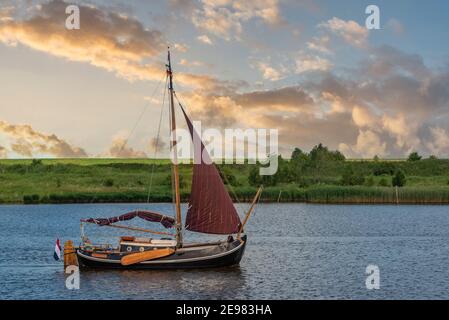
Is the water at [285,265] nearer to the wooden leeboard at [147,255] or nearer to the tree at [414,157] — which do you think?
the wooden leeboard at [147,255]

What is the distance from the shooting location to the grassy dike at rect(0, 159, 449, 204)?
311ft

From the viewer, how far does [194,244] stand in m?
41.0

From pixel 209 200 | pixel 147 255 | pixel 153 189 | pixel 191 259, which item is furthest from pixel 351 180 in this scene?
pixel 147 255

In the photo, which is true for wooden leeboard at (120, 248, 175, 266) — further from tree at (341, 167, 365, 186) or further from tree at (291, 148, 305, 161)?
tree at (291, 148, 305, 161)

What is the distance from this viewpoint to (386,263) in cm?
4375

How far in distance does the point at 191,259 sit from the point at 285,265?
21.9 ft

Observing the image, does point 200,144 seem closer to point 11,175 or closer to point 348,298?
point 348,298

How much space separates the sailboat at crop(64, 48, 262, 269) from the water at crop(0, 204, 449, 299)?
82 centimetres

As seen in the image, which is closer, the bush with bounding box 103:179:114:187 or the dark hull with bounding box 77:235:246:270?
the dark hull with bounding box 77:235:246:270

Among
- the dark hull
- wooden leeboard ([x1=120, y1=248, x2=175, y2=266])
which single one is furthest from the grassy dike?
wooden leeboard ([x1=120, y1=248, x2=175, y2=266])

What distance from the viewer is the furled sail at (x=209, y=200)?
40.9 metres

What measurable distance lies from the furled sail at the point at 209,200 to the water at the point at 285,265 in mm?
2923

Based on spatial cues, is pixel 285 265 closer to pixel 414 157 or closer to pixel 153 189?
pixel 153 189

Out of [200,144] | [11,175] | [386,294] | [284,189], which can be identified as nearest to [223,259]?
[200,144]
